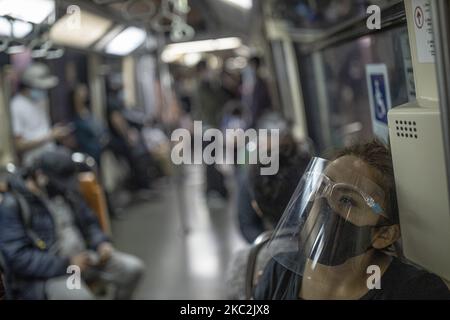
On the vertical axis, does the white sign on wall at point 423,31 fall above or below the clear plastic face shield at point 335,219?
above

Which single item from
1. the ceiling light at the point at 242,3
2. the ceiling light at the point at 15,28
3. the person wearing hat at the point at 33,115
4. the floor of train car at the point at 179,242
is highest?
the ceiling light at the point at 242,3

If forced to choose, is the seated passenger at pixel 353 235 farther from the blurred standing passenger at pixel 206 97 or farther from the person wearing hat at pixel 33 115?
the blurred standing passenger at pixel 206 97

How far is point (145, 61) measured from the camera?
12.8ft

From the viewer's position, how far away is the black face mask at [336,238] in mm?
1328

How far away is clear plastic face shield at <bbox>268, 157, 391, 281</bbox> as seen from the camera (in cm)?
132

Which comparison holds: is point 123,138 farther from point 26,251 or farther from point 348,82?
point 26,251

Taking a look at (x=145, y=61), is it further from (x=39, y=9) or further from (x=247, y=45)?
(x=39, y=9)

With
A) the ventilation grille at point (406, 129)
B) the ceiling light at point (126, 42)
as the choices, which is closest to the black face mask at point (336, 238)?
the ventilation grille at point (406, 129)

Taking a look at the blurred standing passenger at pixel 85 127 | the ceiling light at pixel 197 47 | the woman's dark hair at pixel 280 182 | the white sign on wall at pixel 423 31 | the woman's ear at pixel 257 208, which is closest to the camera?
the white sign on wall at pixel 423 31

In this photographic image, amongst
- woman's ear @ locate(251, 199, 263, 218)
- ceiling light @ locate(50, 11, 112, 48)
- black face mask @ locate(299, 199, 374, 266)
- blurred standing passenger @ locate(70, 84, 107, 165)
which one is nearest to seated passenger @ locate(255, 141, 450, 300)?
black face mask @ locate(299, 199, 374, 266)

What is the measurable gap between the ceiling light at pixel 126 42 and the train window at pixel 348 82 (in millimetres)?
1178

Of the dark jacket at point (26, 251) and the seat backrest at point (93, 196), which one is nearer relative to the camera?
the dark jacket at point (26, 251)

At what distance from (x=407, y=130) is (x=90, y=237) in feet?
6.71

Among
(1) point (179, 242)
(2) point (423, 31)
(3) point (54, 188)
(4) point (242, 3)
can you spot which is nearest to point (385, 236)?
(2) point (423, 31)
